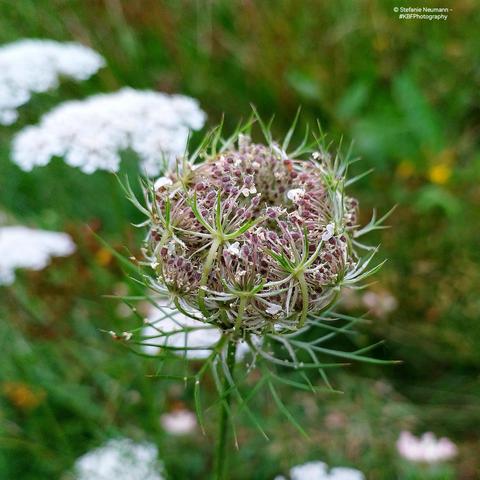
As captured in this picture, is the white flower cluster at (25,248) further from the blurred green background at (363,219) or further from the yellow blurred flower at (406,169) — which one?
the yellow blurred flower at (406,169)

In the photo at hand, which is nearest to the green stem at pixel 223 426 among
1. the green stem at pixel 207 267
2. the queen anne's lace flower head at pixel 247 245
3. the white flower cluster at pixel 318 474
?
the queen anne's lace flower head at pixel 247 245

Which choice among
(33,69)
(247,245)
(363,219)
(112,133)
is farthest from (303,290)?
(363,219)

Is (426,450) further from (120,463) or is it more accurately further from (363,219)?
(363,219)

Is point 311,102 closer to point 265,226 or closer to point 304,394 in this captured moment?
point 304,394

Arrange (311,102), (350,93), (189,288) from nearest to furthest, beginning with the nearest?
(189,288) < (350,93) < (311,102)

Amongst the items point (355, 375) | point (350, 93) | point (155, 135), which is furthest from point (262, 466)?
point (350, 93)

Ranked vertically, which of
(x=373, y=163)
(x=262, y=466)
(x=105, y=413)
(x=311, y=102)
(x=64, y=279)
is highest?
(x=311, y=102)
